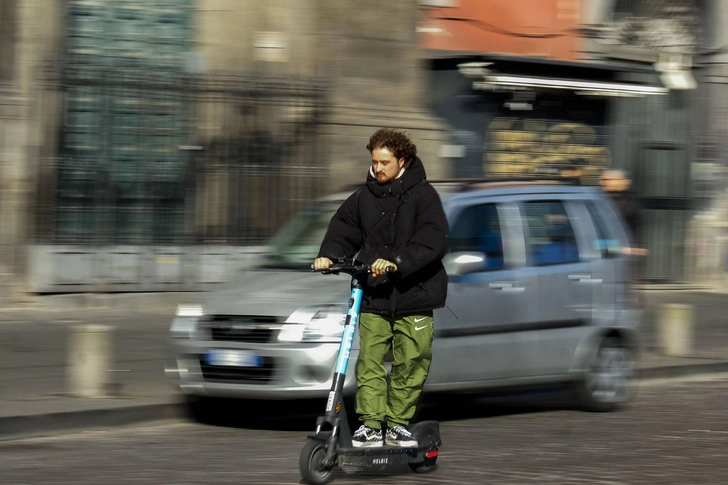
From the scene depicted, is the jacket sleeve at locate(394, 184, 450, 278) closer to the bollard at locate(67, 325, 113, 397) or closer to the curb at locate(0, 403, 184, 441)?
Result: the curb at locate(0, 403, 184, 441)

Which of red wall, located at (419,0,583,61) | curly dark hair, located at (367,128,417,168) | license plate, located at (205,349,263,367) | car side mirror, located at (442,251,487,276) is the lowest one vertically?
license plate, located at (205,349,263,367)

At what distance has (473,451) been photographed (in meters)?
7.63

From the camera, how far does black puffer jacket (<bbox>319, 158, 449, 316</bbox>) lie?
648 centimetres

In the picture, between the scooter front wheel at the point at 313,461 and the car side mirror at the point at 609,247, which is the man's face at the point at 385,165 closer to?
the scooter front wheel at the point at 313,461

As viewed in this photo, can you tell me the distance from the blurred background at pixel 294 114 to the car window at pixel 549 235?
640 centimetres

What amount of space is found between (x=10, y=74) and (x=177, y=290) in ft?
10.0

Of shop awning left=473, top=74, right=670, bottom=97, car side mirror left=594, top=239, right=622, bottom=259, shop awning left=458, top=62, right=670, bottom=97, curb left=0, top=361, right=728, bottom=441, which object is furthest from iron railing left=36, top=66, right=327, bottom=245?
car side mirror left=594, top=239, right=622, bottom=259

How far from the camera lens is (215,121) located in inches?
600

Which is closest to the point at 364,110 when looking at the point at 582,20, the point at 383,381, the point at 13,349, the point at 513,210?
the point at 582,20

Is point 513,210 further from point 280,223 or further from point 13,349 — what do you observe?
point 280,223

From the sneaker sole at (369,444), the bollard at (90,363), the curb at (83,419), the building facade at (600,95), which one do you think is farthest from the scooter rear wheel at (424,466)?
the building facade at (600,95)

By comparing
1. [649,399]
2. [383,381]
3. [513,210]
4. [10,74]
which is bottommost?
[649,399]

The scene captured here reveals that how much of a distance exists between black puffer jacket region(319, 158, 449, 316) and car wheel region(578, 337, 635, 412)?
3169 millimetres

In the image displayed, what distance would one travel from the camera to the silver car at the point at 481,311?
8094 millimetres
